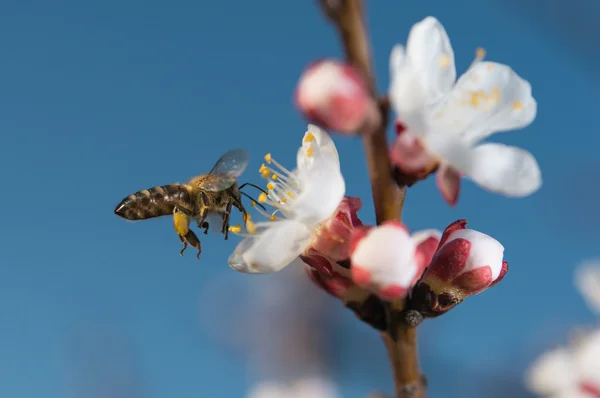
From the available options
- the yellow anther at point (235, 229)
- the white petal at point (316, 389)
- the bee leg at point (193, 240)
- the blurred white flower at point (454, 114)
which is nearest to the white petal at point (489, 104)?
the blurred white flower at point (454, 114)

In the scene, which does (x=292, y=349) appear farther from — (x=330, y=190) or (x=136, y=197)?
(x=330, y=190)

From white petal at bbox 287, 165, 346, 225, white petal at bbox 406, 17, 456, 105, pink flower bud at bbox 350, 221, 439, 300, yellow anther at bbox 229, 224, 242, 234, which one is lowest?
pink flower bud at bbox 350, 221, 439, 300

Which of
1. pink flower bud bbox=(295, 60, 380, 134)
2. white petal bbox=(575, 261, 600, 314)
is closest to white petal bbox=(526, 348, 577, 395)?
white petal bbox=(575, 261, 600, 314)

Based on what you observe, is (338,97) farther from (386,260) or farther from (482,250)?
(482,250)

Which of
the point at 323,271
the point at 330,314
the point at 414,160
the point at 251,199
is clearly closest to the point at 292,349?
the point at 330,314

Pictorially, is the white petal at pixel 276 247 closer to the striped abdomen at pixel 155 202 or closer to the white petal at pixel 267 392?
the striped abdomen at pixel 155 202

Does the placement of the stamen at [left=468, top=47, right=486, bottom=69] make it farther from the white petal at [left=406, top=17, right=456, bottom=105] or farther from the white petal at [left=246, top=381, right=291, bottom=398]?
the white petal at [left=246, top=381, right=291, bottom=398]

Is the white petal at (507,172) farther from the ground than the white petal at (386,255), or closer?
farther from the ground
